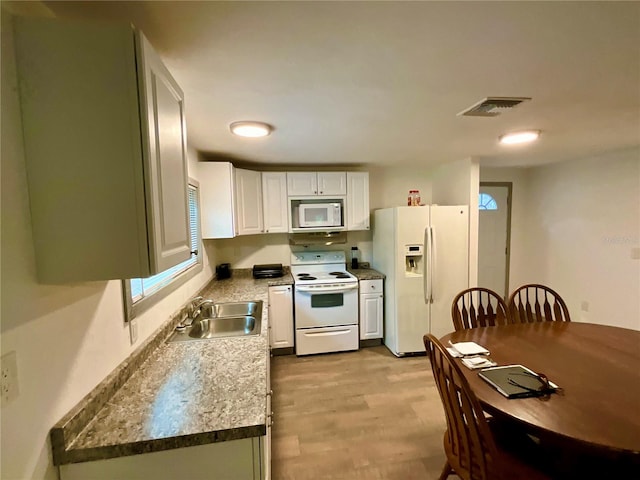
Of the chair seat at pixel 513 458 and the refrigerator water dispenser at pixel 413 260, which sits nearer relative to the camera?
the chair seat at pixel 513 458

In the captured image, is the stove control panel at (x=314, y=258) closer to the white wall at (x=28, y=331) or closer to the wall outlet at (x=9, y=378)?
the white wall at (x=28, y=331)

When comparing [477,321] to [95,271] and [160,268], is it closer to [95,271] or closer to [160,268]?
[160,268]

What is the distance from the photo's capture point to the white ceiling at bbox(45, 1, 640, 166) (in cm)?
100

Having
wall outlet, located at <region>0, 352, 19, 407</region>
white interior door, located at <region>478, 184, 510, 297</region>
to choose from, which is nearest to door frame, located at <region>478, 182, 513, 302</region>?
white interior door, located at <region>478, 184, 510, 297</region>

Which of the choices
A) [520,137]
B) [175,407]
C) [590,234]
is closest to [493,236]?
[590,234]

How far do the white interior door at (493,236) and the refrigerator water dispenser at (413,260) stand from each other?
169cm

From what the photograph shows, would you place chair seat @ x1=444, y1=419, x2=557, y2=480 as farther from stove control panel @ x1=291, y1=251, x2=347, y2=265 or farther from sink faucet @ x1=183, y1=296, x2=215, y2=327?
stove control panel @ x1=291, y1=251, x2=347, y2=265

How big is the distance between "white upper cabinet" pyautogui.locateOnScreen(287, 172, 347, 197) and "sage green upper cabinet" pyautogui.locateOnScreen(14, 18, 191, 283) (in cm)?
270

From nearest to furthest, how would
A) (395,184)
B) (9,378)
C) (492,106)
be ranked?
(9,378) < (492,106) < (395,184)

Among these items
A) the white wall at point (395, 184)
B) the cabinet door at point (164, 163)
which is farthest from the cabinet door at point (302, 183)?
the cabinet door at point (164, 163)

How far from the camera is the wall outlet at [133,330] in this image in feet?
4.76

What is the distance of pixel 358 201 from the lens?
12.5 ft

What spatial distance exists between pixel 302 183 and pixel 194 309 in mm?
1919

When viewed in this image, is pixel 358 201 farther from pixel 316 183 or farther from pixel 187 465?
pixel 187 465
